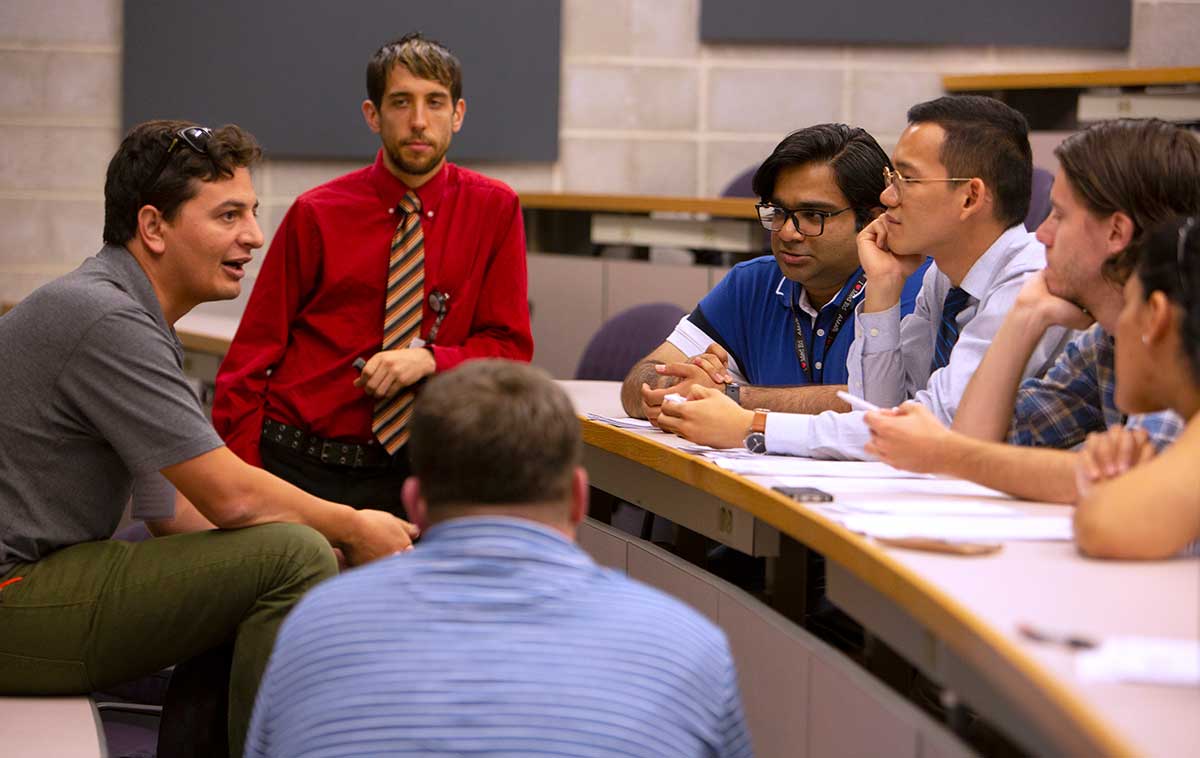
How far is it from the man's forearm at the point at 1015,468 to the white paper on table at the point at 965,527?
104 mm

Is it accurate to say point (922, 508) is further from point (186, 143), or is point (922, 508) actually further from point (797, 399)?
point (186, 143)

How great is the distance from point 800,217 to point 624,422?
0.53 meters

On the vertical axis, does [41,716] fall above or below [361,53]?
below

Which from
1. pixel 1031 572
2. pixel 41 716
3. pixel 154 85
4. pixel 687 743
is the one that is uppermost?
pixel 154 85

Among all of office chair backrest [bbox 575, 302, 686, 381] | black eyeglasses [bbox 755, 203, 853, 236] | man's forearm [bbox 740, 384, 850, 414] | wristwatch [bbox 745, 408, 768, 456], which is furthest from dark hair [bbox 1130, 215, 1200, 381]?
office chair backrest [bbox 575, 302, 686, 381]

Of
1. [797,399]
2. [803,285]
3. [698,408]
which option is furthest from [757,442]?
[803,285]

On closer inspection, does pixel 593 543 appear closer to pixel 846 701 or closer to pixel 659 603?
pixel 846 701

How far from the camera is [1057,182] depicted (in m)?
1.97

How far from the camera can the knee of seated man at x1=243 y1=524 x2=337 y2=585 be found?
2078mm

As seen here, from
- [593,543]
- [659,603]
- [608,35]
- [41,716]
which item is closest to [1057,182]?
[659,603]

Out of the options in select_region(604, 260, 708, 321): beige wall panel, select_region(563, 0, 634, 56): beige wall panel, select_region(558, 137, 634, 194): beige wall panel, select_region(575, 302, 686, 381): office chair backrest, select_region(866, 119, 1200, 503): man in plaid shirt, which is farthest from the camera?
select_region(558, 137, 634, 194): beige wall panel

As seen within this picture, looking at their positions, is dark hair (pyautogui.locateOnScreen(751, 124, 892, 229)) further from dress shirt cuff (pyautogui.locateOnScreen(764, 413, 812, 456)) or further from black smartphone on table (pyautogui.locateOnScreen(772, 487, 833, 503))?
black smartphone on table (pyautogui.locateOnScreen(772, 487, 833, 503))

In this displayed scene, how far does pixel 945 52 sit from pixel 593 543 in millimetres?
3894

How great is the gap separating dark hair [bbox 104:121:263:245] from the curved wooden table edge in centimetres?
89
